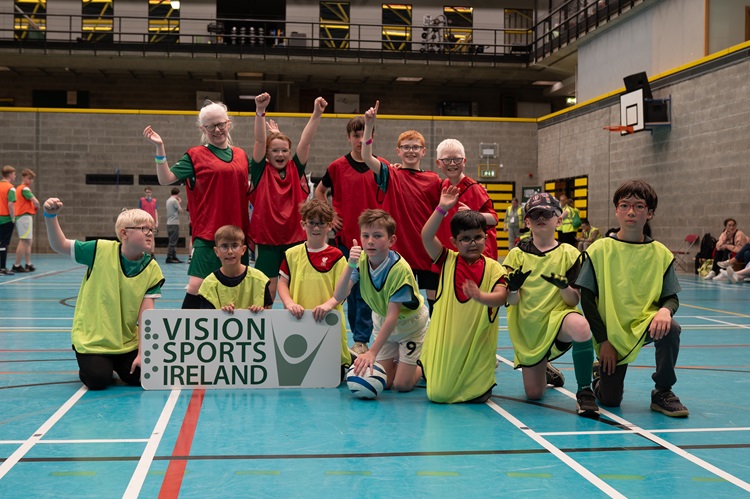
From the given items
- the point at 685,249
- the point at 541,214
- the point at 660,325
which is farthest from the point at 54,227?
the point at 685,249

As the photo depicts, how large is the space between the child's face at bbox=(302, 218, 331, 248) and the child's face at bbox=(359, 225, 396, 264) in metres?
0.51

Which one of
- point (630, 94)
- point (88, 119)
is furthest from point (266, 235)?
point (88, 119)

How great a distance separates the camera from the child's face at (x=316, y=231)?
540 centimetres

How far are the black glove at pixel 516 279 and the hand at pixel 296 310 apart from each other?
56.0 inches

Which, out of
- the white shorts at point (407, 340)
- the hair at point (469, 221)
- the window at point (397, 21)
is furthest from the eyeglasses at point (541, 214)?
the window at point (397, 21)

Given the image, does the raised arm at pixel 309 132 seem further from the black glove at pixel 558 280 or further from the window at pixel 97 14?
the window at pixel 97 14

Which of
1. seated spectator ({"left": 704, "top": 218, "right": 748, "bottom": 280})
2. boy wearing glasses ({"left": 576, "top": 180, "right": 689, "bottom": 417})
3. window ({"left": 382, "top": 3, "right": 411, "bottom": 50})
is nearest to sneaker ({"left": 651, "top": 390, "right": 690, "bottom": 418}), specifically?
boy wearing glasses ({"left": 576, "top": 180, "right": 689, "bottom": 417})

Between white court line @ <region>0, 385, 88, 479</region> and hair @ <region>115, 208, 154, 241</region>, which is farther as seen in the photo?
hair @ <region>115, 208, 154, 241</region>

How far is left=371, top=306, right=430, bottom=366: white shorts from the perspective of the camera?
5227mm

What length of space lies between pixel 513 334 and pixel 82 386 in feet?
9.58

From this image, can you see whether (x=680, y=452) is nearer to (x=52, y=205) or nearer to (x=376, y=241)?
(x=376, y=241)

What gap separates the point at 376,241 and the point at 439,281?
0.50 meters

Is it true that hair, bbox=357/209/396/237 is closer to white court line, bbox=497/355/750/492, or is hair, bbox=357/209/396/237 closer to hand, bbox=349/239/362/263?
hand, bbox=349/239/362/263

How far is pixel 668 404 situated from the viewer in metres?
4.46
